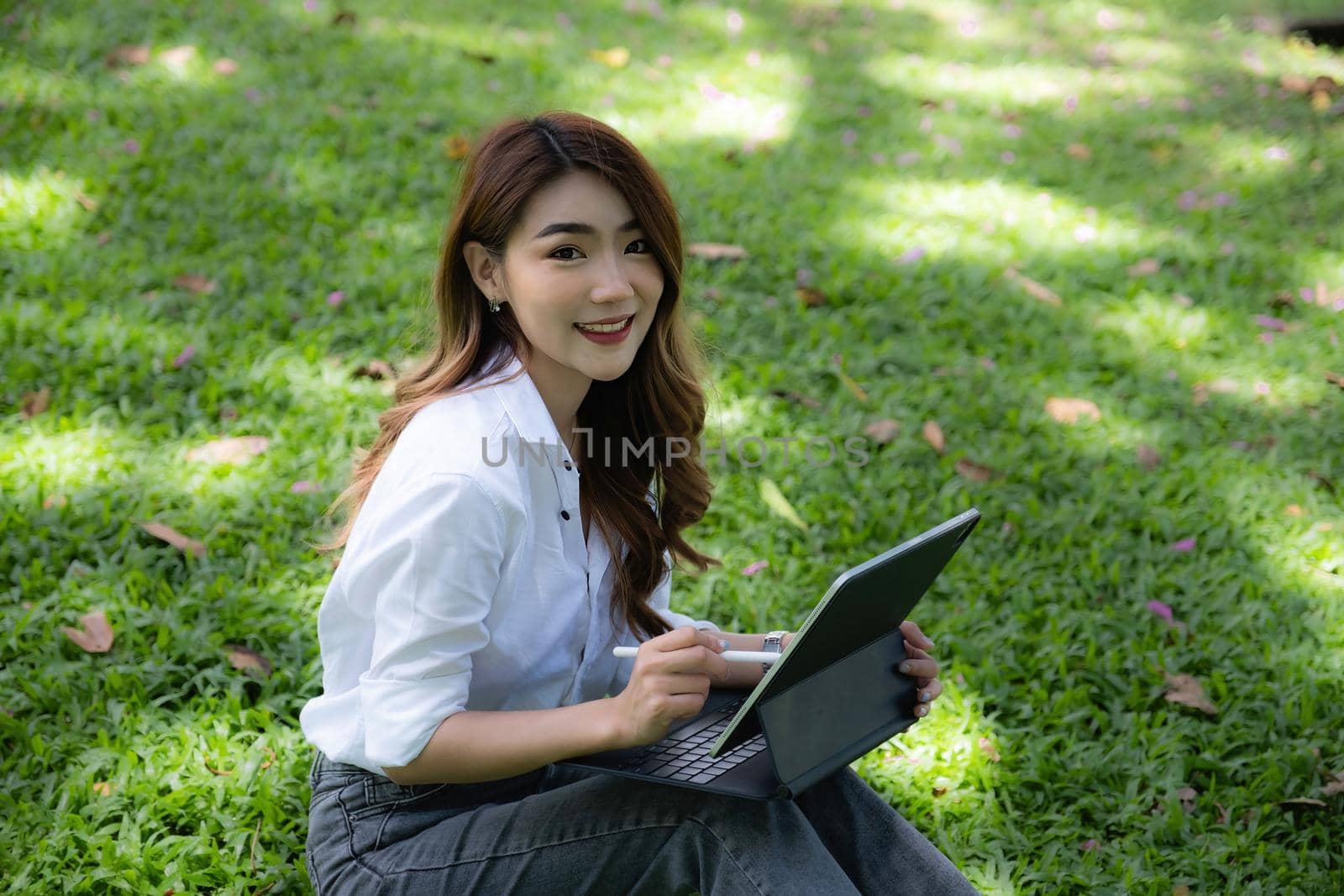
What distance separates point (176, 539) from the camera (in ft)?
8.88

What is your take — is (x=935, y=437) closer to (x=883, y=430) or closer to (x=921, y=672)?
(x=883, y=430)

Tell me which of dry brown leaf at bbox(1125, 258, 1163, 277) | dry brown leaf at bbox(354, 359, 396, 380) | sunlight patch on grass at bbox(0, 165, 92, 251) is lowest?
dry brown leaf at bbox(354, 359, 396, 380)

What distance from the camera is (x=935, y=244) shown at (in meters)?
4.28

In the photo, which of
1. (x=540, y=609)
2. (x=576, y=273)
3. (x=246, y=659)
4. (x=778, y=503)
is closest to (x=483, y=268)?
(x=576, y=273)

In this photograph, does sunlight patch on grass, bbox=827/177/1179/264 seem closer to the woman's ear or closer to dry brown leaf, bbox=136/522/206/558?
dry brown leaf, bbox=136/522/206/558

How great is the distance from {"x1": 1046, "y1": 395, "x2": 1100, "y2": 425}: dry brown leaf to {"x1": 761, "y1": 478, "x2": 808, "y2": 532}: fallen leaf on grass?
91 centimetres

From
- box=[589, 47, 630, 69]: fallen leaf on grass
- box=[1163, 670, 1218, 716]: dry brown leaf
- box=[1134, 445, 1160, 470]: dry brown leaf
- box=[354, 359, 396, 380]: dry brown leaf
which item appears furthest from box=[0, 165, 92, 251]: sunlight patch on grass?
box=[1163, 670, 1218, 716]: dry brown leaf

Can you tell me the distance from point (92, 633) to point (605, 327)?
1.38 meters

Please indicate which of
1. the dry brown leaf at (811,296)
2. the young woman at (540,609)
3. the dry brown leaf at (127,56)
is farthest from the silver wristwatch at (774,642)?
the dry brown leaf at (127,56)

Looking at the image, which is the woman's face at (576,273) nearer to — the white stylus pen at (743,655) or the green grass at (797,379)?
the white stylus pen at (743,655)

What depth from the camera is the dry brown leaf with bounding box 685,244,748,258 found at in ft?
13.1

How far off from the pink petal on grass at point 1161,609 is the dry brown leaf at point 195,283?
2.70 m

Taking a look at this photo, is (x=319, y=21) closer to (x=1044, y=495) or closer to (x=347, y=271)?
(x=347, y=271)

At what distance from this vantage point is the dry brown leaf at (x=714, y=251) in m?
3.98
